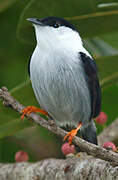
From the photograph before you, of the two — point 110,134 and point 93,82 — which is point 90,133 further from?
point 93,82

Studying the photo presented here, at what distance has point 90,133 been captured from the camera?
10.7ft

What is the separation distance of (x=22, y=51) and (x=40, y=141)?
0.93 meters

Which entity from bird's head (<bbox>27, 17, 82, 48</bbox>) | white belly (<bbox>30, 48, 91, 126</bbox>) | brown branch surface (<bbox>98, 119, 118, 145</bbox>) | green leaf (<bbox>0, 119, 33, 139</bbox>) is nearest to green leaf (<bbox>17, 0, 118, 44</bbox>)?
bird's head (<bbox>27, 17, 82, 48</bbox>)

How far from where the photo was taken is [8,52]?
418 cm

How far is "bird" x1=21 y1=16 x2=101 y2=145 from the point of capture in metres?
2.96

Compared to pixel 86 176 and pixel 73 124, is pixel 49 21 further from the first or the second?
pixel 86 176

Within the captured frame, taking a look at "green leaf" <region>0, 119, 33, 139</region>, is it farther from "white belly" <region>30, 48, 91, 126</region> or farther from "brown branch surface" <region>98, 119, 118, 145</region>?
"brown branch surface" <region>98, 119, 118, 145</region>

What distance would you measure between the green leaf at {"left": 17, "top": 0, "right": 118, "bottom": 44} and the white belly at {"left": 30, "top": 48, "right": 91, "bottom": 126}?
582mm

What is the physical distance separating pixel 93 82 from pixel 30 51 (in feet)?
4.45

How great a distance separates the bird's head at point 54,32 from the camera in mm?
3066

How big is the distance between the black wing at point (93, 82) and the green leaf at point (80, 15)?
2.20 ft

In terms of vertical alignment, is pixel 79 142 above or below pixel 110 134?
above

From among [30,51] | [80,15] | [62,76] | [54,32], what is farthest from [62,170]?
[30,51]

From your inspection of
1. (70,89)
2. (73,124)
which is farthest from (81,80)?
(73,124)
